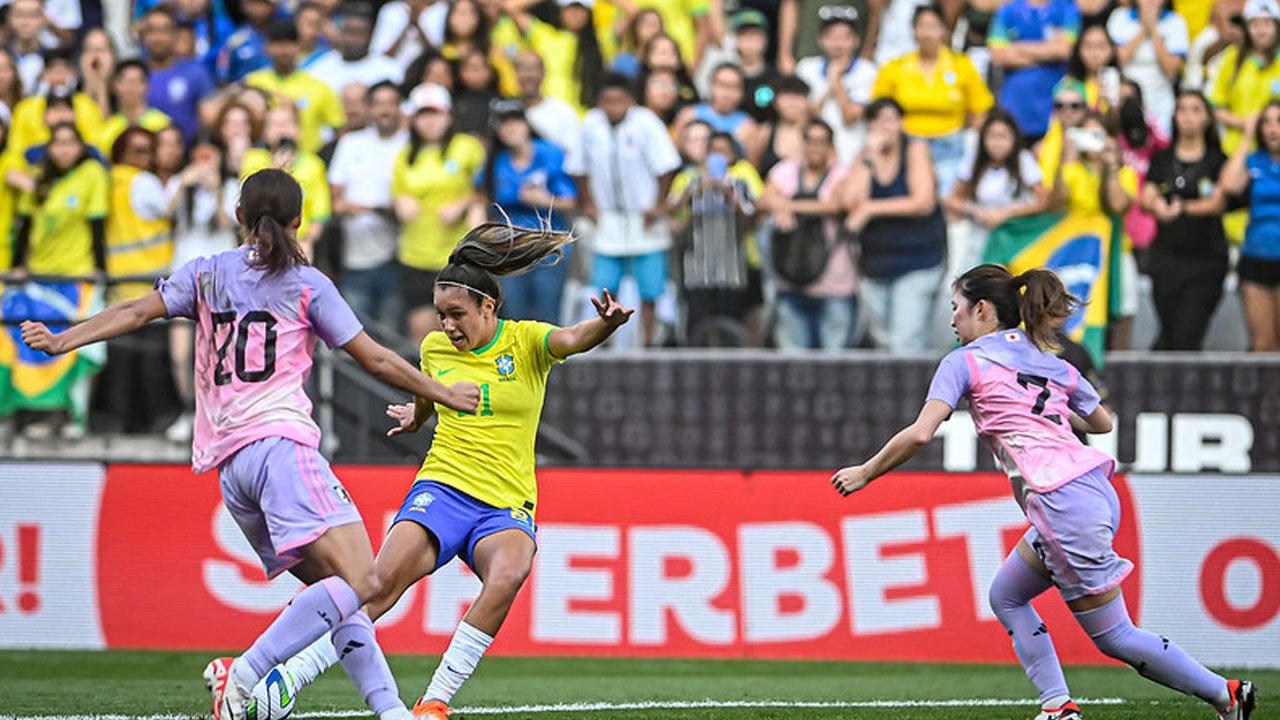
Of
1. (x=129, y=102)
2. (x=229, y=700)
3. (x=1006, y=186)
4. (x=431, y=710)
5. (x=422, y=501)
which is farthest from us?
(x=129, y=102)

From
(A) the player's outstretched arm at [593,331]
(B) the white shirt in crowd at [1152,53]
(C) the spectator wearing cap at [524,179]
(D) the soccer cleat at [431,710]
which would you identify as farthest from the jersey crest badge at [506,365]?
(B) the white shirt in crowd at [1152,53]

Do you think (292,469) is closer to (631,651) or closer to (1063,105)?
(631,651)

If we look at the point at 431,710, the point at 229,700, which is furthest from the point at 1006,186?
the point at 229,700

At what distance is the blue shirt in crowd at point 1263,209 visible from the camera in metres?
13.0

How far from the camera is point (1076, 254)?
13.0m

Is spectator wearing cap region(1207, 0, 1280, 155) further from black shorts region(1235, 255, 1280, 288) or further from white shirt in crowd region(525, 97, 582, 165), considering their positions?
white shirt in crowd region(525, 97, 582, 165)

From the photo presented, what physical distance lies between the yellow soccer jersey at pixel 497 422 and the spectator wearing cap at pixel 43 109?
7.44 m

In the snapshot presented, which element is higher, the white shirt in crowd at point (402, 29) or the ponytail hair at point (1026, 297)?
the white shirt in crowd at point (402, 29)

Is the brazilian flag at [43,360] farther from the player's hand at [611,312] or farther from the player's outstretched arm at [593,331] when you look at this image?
the player's hand at [611,312]

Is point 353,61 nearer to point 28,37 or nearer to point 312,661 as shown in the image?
point 28,37

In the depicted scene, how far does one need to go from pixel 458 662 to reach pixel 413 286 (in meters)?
6.83

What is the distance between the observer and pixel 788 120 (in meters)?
14.0

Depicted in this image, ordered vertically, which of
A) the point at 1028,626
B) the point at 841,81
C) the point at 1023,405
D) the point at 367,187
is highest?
the point at 841,81

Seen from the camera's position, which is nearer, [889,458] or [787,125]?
[889,458]
